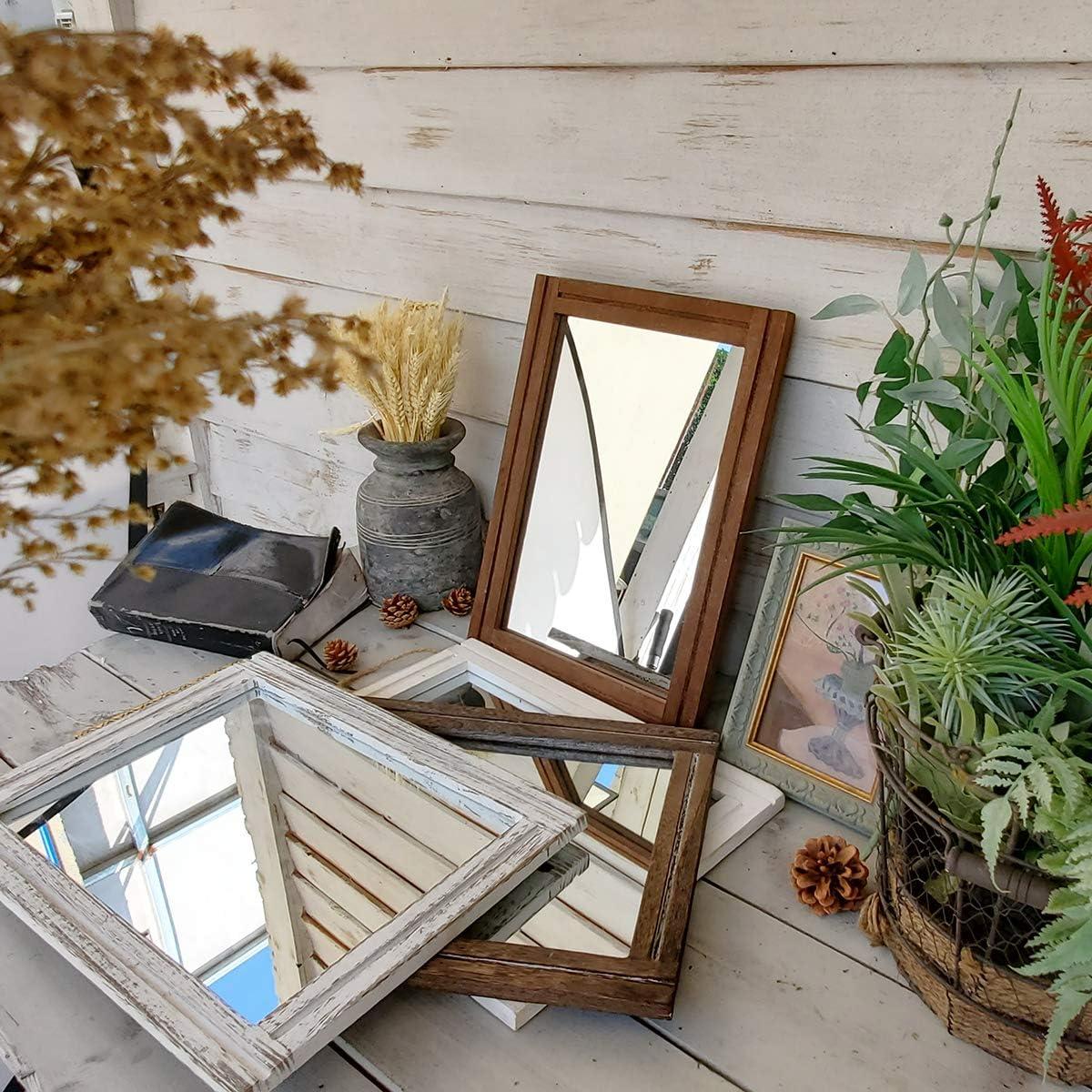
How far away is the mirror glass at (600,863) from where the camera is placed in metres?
0.68

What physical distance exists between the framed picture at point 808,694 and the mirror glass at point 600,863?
0.10 meters

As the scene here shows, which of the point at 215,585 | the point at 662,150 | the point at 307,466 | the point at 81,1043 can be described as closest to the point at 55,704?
the point at 215,585

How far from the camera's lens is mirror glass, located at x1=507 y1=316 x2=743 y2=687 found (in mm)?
923

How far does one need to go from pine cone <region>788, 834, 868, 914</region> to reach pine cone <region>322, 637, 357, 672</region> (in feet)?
1.77

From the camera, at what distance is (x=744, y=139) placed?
871mm

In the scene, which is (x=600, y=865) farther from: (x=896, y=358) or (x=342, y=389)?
(x=342, y=389)

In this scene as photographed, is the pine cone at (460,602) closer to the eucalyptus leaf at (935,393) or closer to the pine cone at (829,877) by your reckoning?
the pine cone at (829,877)

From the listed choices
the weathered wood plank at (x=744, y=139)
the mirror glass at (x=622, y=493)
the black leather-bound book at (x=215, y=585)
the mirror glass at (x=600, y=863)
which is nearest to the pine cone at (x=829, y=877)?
the mirror glass at (x=600, y=863)

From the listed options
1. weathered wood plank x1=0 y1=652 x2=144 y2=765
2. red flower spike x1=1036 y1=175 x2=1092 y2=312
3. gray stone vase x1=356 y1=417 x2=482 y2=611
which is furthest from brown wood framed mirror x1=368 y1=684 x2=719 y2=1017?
red flower spike x1=1036 y1=175 x2=1092 y2=312

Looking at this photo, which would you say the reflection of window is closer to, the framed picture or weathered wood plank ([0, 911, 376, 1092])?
weathered wood plank ([0, 911, 376, 1092])

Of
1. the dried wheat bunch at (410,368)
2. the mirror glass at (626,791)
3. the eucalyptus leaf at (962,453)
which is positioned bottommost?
the mirror glass at (626,791)

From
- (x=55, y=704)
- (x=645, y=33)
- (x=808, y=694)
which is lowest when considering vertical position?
(x=55, y=704)

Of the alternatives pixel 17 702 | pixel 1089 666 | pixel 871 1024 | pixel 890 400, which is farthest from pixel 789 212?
pixel 17 702

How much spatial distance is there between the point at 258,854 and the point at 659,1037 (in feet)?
1.08
